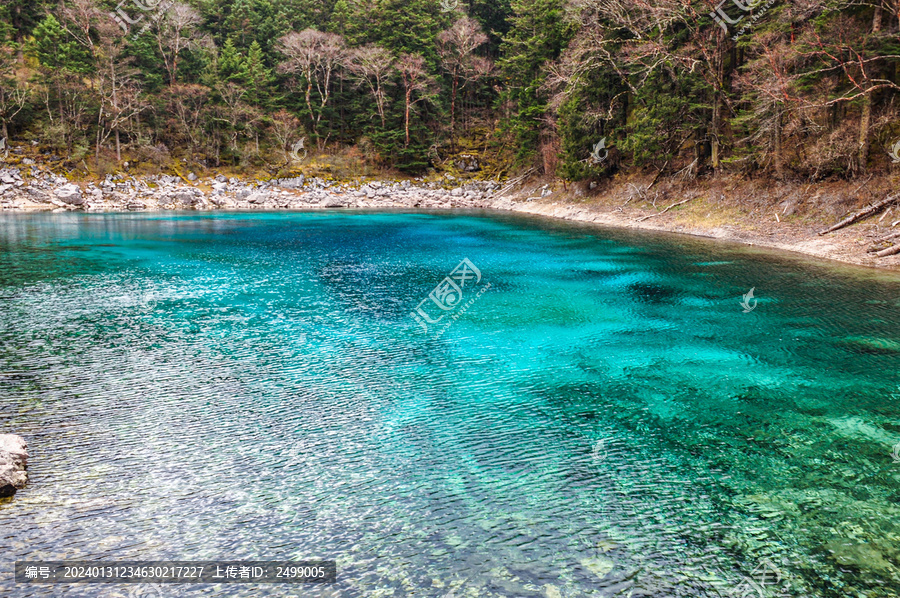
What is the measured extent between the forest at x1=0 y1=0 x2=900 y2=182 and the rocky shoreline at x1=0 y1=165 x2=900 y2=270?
2747 millimetres

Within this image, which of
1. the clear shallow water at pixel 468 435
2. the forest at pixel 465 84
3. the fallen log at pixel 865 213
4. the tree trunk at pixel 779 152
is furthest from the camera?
the tree trunk at pixel 779 152

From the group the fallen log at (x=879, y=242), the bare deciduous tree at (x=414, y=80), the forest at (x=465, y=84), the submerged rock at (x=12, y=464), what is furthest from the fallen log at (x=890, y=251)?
the bare deciduous tree at (x=414, y=80)

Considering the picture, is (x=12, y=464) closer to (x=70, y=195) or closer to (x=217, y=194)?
(x=70, y=195)

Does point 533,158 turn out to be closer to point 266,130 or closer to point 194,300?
point 266,130

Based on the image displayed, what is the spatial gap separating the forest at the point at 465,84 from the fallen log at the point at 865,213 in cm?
270

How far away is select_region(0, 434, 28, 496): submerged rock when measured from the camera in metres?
5.79

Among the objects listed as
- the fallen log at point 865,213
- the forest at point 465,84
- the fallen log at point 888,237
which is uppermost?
the forest at point 465,84

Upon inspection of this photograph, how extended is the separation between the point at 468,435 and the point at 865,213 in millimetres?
21350

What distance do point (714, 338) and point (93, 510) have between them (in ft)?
38.0

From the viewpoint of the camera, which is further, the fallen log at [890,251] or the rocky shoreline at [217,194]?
the rocky shoreline at [217,194]

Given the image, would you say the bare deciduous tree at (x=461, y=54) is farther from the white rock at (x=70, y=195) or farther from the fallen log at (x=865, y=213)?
the fallen log at (x=865, y=213)

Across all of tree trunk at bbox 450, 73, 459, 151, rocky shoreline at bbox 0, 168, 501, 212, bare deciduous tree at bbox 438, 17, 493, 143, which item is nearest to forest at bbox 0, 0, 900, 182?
tree trunk at bbox 450, 73, 459, 151

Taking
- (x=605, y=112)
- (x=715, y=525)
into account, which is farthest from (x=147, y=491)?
(x=605, y=112)

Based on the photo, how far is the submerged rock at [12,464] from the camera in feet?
19.0
